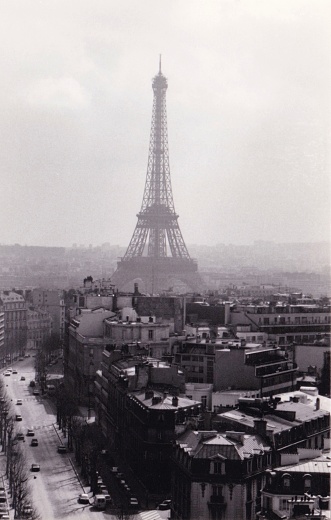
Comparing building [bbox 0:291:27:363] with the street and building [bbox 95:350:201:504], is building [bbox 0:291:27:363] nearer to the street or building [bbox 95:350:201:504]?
the street

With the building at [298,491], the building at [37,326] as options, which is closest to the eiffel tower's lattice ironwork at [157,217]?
the building at [37,326]

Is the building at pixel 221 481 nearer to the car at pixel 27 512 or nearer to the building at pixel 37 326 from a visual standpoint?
the car at pixel 27 512

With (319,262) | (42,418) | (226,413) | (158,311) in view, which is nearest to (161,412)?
(226,413)

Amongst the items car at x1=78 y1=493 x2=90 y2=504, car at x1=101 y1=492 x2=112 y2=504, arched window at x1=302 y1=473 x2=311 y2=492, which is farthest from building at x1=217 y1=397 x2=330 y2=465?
car at x1=78 y1=493 x2=90 y2=504

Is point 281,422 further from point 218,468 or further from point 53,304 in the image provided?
point 53,304

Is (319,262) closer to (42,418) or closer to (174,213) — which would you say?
(174,213)

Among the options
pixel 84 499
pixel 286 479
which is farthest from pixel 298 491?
pixel 84 499
